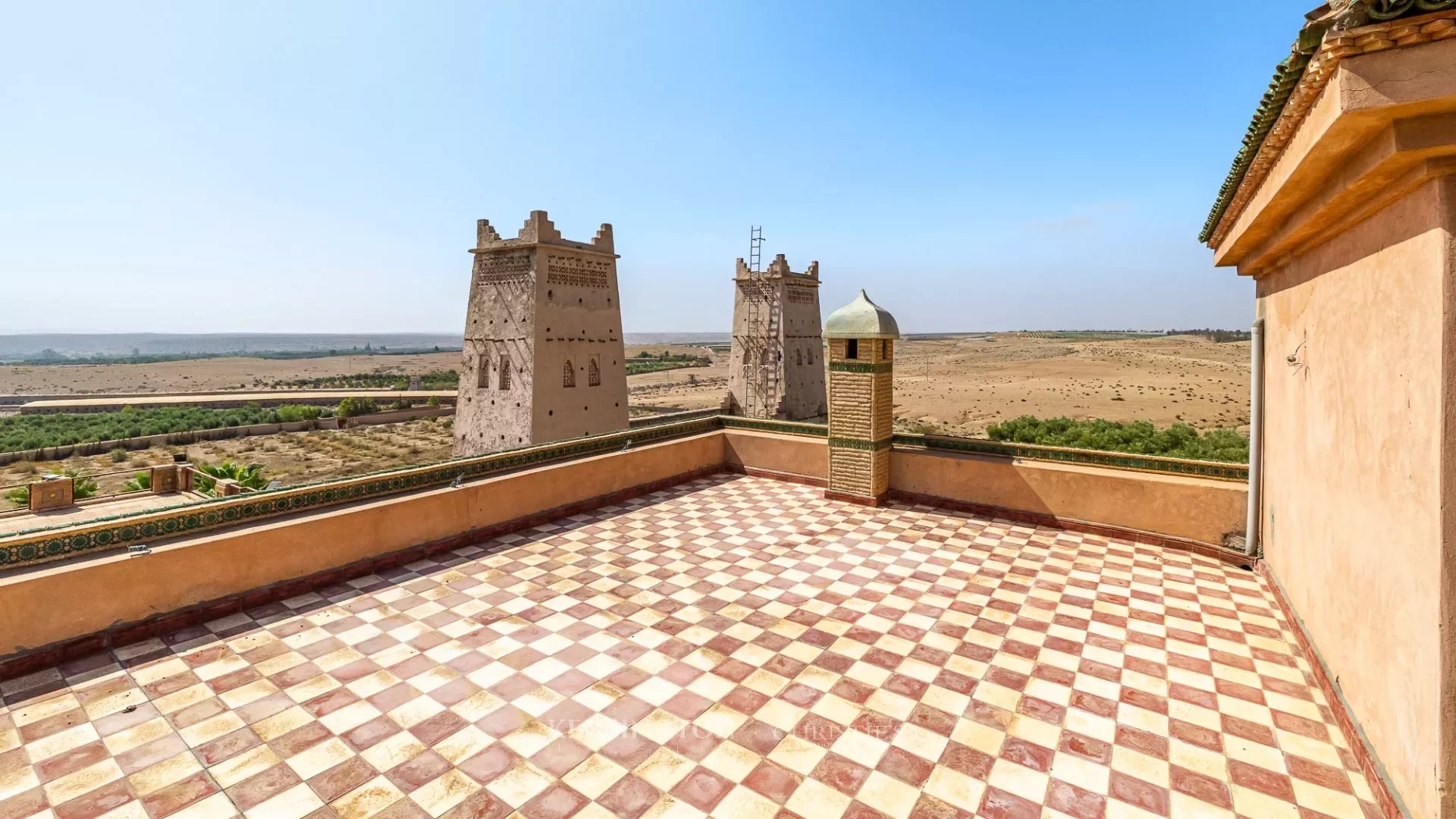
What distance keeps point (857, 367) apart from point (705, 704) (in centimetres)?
583

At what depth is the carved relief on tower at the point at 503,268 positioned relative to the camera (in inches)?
712

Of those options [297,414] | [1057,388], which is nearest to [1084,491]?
[297,414]

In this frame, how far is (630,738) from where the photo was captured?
160 inches

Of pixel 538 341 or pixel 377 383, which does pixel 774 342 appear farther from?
pixel 377 383

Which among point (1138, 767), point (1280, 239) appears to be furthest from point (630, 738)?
point (1280, 239)

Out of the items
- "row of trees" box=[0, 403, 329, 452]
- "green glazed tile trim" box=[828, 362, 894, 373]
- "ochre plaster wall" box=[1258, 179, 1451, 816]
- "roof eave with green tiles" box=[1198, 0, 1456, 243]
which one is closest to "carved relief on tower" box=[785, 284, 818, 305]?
"green glazed tile trim" box=[828, 362, 894, 373]

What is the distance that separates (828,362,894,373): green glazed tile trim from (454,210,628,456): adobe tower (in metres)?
10.7

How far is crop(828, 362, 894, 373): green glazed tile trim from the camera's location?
9.20m

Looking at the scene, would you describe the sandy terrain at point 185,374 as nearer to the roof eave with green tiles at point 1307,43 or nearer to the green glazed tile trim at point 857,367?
the green glazed tile trim at point 857,367

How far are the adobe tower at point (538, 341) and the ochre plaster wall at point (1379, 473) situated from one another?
16062 mm

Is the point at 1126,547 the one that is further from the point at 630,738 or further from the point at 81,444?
the point at 81,444

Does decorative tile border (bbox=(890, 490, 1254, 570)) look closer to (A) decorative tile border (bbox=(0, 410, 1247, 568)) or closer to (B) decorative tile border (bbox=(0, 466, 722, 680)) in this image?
(A) decorative tile border (bbox=(0, 410, 1247, 568))

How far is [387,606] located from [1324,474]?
7.51m

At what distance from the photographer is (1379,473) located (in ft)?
11.8
